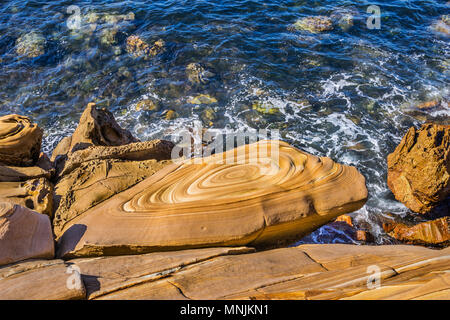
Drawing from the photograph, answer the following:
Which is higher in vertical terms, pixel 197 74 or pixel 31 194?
pixel 197 74

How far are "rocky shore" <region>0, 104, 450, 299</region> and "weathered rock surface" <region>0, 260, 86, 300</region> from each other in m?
0.01

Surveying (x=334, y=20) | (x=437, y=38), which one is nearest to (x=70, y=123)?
(x=334, y=20)

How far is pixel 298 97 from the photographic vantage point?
1105 centimetres

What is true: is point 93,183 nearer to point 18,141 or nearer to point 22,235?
point 22,235

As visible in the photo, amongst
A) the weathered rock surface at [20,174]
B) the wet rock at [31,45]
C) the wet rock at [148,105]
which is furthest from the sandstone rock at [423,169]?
the wet rock at [31,45]

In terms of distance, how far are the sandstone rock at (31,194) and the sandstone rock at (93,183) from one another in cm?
16

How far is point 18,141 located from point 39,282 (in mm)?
3755

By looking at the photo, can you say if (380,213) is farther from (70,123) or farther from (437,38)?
(437,38)

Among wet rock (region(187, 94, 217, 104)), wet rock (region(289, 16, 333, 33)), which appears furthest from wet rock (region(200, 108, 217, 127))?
wet rock (region(289, 16, 333, 33))

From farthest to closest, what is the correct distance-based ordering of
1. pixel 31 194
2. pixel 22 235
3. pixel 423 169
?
1. pixel 423 169
2. pixel 31 194
3. pixel 22 235

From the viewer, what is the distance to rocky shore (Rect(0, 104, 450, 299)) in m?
3.11

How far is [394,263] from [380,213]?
4464 mm

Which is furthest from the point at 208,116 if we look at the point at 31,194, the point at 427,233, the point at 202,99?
the point at 427,233

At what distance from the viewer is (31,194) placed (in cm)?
471
